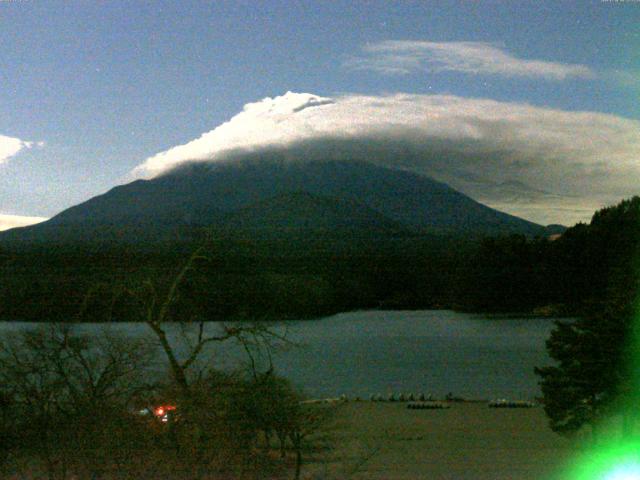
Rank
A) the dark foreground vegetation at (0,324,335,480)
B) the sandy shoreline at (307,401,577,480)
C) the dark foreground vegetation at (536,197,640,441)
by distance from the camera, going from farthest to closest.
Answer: the dark foreground vegetation at (536,197,640,441), the sandy shoreline at (307,401,577,480), the dark foreground vegetation at (0,324,335,480)

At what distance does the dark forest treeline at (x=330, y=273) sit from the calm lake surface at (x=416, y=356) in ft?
2.73

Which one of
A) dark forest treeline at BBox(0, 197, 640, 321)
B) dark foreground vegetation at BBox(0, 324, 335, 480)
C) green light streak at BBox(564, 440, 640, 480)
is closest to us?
dark foreground vegetation at BBox(0, 324, 335, 480)

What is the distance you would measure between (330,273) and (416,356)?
6107mm

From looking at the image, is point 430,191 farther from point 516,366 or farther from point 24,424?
point 24,424

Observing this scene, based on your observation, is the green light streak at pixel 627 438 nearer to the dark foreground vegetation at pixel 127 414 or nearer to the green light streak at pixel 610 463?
the green light streak at pixel 610 463

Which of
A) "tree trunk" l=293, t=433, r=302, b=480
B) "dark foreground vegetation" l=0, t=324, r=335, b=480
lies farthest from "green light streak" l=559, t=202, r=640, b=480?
"dark foreground vegetation" l=0, t=324, r=335, b=480

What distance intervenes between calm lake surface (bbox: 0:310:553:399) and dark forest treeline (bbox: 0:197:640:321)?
2.73 ft

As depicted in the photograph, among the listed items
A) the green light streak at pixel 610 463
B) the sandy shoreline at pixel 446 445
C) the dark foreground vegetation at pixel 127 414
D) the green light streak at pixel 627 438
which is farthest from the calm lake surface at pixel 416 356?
the dark foreground vegetation at pixel 127 414

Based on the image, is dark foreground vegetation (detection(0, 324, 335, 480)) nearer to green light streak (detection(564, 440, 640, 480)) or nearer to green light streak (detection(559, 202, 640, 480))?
green light streak (detection(564, 440, 640, 480))

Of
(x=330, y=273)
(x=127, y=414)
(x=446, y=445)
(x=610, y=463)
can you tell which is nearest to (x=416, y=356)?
(x=330, y=273)

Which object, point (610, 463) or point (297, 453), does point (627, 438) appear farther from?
point (297, 453)

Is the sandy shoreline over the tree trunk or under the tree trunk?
under

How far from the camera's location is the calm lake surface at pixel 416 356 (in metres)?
19.3

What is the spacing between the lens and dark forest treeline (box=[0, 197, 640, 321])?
938 centimetres
